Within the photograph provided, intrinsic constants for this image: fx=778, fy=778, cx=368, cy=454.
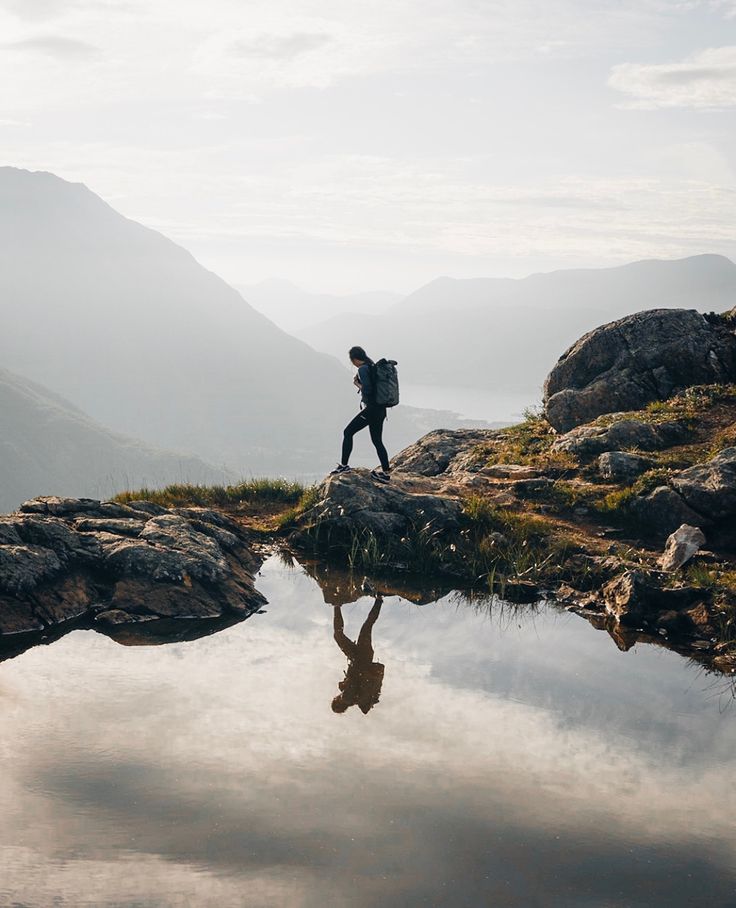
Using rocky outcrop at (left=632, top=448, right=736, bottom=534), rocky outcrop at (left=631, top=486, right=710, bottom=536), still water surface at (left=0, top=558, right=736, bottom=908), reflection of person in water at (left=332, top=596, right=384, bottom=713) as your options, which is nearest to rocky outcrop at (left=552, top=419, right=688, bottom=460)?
rocky outcrop at (left=632, top=448, right=736, bottom=534)

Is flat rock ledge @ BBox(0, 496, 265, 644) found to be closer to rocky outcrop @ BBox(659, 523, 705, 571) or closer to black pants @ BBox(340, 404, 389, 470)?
black pants @ BBox(340, 404, 389, 470)

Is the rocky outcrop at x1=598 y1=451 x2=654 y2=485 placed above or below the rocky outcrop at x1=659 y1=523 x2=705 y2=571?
above

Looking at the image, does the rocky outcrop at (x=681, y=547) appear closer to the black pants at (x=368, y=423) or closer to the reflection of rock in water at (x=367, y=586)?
the reflection of rock in water at (x=367, y=586)

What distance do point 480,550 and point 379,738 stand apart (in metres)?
5.48

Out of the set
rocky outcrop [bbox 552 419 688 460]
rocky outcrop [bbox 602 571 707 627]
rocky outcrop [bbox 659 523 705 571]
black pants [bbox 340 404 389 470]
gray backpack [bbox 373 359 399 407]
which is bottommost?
rocky outcrop [bbox 602 571 707 627]

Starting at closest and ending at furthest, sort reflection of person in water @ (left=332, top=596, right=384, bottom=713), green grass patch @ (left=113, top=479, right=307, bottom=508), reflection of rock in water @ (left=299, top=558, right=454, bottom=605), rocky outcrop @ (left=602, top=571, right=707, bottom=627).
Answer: reflection of person in water @ (left=332, top=596, right=384, bottom=713) < rocky outcrop @ (left=602, top=571, right=707, bottom=627) < reflection of rock in water @ (left=299, top=558, right=454, bottom=605) < green grass patch @ (left=113, top=479, right=307, bottom=508)

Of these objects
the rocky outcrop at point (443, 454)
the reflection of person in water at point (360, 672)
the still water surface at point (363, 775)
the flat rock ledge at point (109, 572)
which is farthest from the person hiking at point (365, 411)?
the still water surface at point (363, 775)

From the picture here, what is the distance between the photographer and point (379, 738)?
6.38 metres

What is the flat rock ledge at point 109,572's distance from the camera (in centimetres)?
888

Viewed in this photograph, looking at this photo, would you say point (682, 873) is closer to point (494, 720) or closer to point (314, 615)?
point (494, 720)

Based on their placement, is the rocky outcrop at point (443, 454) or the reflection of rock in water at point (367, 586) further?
the rocky outcrop at point (443, 454)

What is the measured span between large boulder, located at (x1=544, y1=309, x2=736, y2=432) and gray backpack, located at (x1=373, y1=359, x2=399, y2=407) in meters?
5.86

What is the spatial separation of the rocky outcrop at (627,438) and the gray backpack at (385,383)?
13.5 ft

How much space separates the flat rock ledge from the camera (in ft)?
29.1
